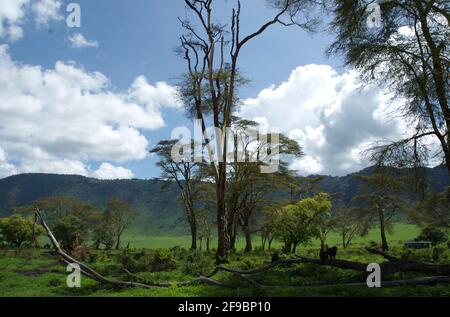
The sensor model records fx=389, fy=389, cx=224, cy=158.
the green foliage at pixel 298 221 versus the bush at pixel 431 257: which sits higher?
the green foliage at pixel 298 221

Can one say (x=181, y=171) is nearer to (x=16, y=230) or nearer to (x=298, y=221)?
(x=298, y=221)

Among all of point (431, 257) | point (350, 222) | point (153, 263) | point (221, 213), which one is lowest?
point (350, 222)

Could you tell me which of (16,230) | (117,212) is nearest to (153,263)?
(16,230)

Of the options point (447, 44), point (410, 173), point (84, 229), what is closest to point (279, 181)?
point (410, 173)

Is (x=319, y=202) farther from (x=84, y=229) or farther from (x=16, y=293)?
(x=84, y=229)

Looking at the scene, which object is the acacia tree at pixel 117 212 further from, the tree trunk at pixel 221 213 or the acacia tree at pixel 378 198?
the tree trunk at pixel 221 213

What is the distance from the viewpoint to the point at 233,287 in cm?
1106

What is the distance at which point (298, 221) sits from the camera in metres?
30.0

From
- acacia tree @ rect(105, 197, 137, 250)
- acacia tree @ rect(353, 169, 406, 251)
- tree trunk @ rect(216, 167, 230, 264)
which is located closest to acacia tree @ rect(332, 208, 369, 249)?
acacia tree @ rect(353, 169, 406, 251)

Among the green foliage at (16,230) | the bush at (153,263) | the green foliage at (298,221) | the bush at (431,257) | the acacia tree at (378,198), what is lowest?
the green foliage at (16,230)

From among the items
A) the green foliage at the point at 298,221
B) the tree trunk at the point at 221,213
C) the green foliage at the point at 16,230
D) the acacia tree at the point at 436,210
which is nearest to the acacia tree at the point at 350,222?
the acacia tree at the point at 436,210

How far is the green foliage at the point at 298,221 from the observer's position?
29578 millimetres

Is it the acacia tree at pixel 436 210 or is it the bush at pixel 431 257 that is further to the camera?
the acacia tree at pixel 436 210
